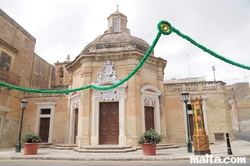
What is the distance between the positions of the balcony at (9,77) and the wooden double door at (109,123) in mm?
8781

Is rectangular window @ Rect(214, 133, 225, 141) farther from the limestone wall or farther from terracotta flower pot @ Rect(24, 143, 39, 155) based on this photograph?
terracotta flower pot @ Rect(24, 143, 39, 155)

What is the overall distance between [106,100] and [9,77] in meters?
9.29

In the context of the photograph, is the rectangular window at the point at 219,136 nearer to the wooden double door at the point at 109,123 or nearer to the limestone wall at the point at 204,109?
the limestone wall at the point at 204,109

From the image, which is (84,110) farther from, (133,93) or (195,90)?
(195,90)

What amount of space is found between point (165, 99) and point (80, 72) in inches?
284

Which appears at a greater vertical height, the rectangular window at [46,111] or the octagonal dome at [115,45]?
the octagonal dome at [115,45]

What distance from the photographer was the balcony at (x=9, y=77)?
50.1 ft

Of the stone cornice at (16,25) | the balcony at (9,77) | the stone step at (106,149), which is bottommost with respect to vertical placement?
the stone step at (106,149)

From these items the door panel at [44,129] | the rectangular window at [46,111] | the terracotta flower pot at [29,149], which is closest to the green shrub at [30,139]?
the terracotta flower pot at [29,149]

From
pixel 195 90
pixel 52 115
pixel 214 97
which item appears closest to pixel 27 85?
pixel 52 115

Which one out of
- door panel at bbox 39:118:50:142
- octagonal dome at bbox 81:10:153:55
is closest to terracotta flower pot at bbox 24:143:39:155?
door panel at bbox 39:118:50:142

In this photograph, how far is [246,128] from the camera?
36219 mm

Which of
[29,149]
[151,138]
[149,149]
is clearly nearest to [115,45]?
[151,138]

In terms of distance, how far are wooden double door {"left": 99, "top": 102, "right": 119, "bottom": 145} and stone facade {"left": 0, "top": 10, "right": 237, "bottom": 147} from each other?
6 centimetres
